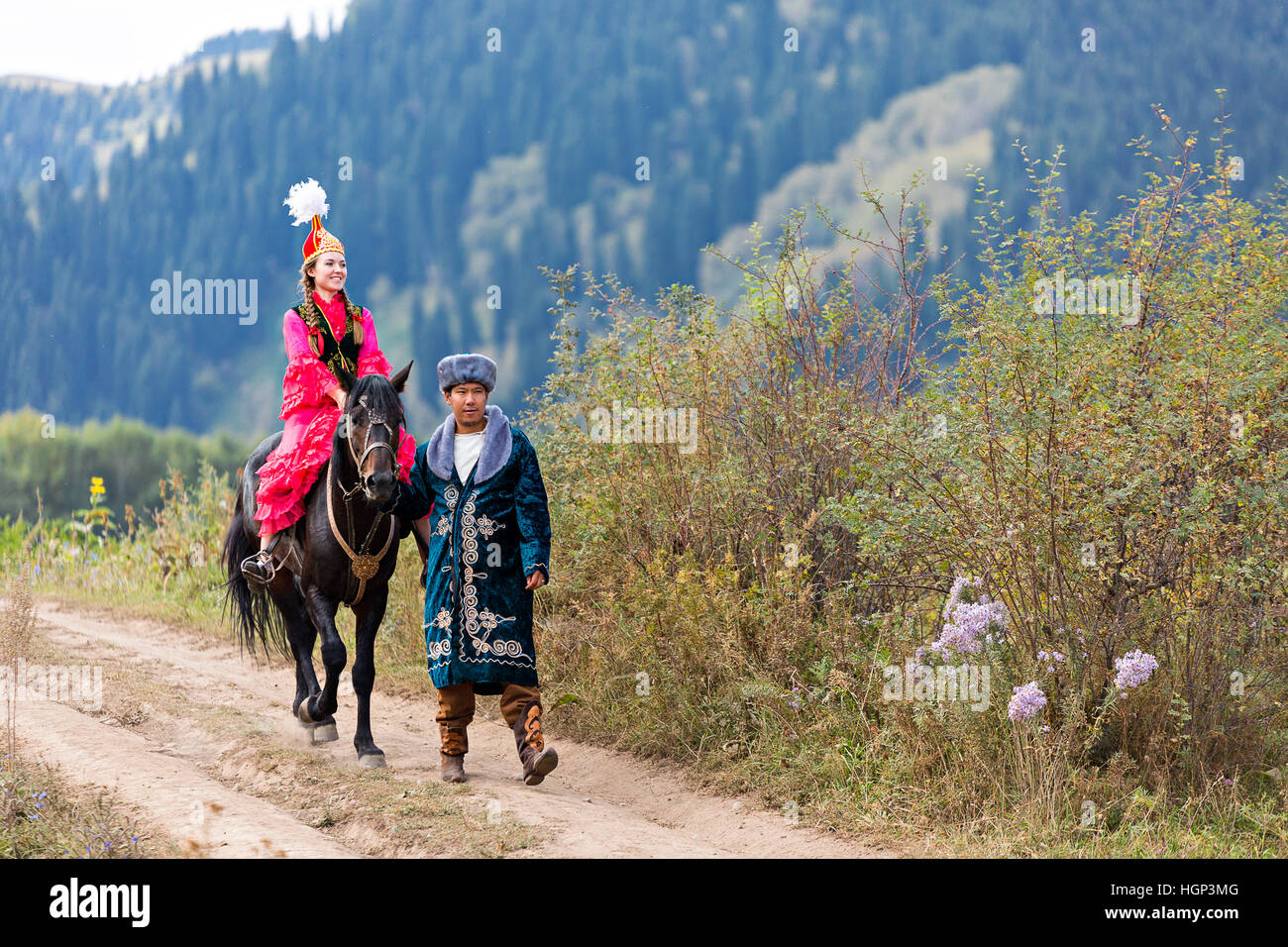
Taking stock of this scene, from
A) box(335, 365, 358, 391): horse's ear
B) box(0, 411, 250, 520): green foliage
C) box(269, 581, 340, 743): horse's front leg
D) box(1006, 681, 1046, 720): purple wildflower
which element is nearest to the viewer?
box(1006, 681, 1046, 720): purple wildflower

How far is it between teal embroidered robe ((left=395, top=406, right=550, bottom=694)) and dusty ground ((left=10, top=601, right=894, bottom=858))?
65 centimetres

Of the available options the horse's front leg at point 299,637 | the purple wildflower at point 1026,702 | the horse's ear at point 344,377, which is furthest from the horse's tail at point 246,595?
the purple wildflower at point 1026,702

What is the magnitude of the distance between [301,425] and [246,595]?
213 cm

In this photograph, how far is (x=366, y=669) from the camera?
657cm

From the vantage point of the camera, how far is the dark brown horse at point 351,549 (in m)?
5.95

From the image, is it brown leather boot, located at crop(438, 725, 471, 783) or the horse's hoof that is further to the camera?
the horse's hoof

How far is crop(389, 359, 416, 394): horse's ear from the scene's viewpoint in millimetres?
6141

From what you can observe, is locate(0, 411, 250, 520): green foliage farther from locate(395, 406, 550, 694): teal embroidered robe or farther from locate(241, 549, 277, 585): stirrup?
locate(395, 406, 550, 694): teal embroidered robe

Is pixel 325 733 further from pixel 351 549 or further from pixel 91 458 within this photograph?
pixel 91 458

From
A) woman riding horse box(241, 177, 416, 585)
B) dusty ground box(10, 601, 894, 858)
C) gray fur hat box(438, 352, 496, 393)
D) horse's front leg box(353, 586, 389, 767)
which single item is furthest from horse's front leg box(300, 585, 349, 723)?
gray fur hat box(438, 352, 496, 393)

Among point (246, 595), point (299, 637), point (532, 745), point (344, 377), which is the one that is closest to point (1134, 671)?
point (532, 745)

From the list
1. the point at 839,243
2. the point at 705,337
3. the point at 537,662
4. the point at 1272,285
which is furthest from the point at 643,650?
the point at 1272,285

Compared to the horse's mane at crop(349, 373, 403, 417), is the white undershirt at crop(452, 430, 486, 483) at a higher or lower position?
lower

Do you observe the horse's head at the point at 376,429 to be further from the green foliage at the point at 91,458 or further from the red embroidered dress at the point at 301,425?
the green foliage at the point at 91,458
